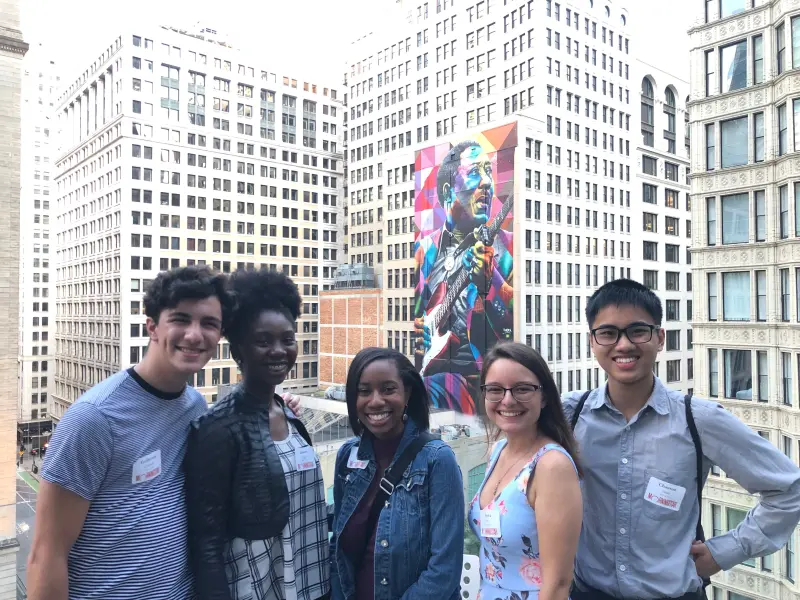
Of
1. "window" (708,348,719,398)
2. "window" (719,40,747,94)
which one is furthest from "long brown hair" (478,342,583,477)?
"window" (719,40,747,94)

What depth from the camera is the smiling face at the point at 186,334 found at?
134 centimetres

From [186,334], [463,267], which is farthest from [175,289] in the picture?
[463,267]

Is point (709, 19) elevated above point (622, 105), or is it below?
below

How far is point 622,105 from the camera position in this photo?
60.5 feet

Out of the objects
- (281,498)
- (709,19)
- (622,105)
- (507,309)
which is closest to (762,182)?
(709,19)

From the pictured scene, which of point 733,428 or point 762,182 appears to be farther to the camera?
point 762,182

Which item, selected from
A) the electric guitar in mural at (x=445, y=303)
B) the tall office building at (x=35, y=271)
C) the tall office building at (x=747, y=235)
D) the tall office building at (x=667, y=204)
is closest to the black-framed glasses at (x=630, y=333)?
Result: the tall office building at (x=747, y=235)

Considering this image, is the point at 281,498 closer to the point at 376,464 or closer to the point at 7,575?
the point at 376,464

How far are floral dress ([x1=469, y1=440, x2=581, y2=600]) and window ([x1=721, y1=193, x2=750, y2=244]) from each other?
26.7 ft

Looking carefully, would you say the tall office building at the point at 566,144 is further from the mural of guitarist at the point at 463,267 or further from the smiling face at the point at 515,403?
the smiling face at the point at 515,403

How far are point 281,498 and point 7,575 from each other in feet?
26.3

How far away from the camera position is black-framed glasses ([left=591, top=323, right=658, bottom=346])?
55.6 inches

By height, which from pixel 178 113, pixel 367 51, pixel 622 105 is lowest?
pixel 622 105

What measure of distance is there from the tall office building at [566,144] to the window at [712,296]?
868 centimetres
